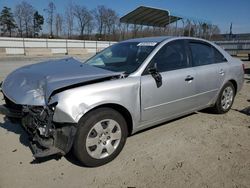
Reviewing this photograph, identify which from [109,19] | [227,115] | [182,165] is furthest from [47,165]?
[109,19]

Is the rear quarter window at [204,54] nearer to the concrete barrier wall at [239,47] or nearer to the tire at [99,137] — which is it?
the tire at [99,137]

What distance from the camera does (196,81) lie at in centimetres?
432

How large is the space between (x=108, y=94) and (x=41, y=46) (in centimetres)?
3138

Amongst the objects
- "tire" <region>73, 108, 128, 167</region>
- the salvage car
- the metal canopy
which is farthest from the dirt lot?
the metal canopy

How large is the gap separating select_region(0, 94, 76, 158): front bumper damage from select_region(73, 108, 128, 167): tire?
0.12 meters

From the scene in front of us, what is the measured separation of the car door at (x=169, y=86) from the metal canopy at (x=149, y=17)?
2094 centimetres

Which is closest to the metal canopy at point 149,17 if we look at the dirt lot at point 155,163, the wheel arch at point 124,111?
the dirt lot at point 155,163

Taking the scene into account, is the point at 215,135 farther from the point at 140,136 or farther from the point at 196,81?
the point at 140,136

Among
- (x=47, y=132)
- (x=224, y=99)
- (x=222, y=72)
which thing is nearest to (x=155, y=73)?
(x=47, y=132)

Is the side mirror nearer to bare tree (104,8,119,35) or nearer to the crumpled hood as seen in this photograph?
the crumpled hood

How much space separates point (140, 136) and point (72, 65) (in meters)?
1.59

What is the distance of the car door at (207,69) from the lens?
443 cm

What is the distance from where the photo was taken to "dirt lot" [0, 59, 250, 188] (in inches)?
116

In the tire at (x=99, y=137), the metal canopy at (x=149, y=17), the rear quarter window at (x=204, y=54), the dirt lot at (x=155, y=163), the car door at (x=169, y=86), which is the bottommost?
the dirt lot at (x=155, y=163)
